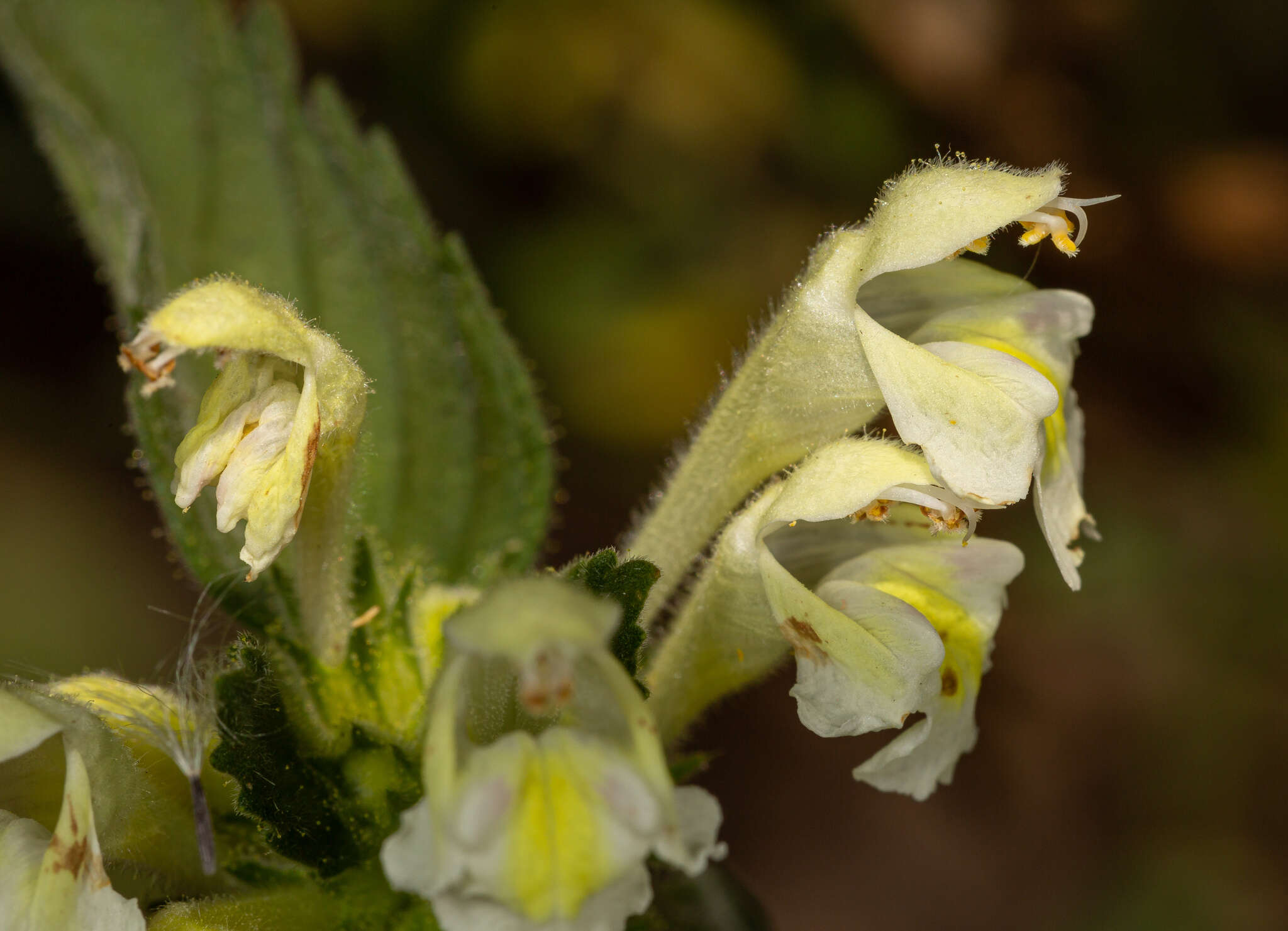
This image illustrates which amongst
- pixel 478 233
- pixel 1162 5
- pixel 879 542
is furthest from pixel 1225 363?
pixel 879 542

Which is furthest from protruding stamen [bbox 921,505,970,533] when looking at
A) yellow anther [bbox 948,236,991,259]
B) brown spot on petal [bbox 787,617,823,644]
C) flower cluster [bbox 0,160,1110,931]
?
yellow anther [bbox 948,236,991,259]

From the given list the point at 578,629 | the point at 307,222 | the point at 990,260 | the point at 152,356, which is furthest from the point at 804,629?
the point at 990,260

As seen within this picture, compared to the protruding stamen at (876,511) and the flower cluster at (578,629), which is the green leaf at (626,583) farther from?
the protruding stamen at (876,511)

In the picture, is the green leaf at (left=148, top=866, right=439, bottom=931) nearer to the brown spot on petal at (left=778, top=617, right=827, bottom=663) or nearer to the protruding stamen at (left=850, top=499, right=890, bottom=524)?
the brown spot on petal at (left=778, top=617, right=827, bottom=663)

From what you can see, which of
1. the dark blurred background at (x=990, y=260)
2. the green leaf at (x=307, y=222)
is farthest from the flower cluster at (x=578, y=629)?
the dark blurred background at (x=990, y=260)

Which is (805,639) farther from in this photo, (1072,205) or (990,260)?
(990,260)

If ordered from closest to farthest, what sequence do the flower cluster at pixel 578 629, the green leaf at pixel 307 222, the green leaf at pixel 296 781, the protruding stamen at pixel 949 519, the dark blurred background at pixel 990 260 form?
the flower cluster at pixel 578 629, the green leaf at pixel 296 781, the protruding stamen at pixel 949 519, the green leaf at pixel 307 222, the dark blurred background at pixel 990 260

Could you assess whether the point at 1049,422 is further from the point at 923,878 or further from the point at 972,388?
the point at 923,878
